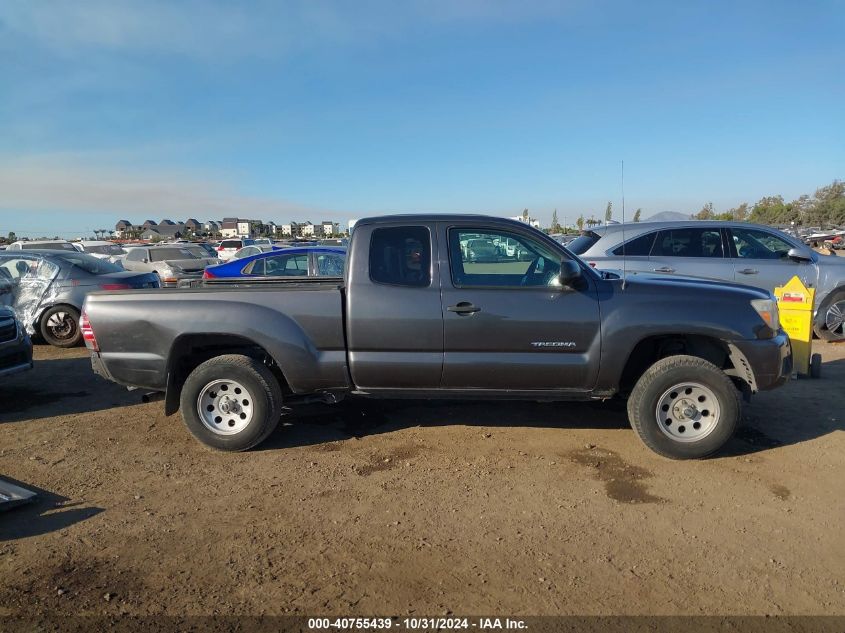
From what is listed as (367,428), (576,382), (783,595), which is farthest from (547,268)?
(783,595)

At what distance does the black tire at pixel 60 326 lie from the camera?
8.70 metres

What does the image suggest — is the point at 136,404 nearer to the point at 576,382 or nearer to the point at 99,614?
the point at 99,614

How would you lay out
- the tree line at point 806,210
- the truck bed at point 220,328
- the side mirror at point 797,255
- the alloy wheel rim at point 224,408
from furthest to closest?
1. the tree line at point 806,210
2. the side mirror at point 797,255
3. the alloy wheel rim at point 224,408
4. the truck bed at point 220,328

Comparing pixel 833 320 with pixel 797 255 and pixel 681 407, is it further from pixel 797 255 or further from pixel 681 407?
pixel 681 407

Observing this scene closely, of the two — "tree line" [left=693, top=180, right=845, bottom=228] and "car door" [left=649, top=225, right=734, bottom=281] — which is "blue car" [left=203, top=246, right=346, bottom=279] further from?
"tree line" [left=693, top=180, right=845, bottom=228]

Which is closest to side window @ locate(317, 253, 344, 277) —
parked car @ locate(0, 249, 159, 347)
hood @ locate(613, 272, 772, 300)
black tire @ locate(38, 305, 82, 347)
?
parked car @ locate(0, 249, 159, 347)

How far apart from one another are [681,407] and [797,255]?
5239 mm

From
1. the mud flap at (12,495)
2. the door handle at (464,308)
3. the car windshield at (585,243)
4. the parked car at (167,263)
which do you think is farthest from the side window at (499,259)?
the parked car at (167,263)

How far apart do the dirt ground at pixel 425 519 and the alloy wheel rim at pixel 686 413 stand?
0.26 m

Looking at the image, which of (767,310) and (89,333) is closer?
(767,310)

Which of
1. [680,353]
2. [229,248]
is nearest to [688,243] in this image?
[680,353]

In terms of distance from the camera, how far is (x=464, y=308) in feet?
14.3

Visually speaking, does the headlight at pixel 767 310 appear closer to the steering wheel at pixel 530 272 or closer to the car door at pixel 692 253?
the steering wheel at pixel 530 272

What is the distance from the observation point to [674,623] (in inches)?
103
